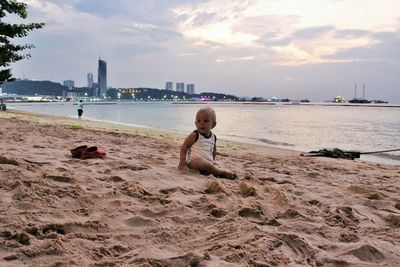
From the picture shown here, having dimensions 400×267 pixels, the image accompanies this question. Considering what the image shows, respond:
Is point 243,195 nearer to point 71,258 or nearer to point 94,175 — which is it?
point 94,175

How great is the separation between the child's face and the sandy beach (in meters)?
0.78

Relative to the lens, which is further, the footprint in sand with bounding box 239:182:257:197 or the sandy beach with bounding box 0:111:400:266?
the footprint in sand with bounding box 239:182:257:197

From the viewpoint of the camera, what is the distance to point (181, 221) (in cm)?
266

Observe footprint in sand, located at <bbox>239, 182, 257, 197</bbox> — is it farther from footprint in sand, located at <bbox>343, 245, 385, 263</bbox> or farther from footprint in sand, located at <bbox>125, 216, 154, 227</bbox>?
footprint in sand, located at <bbox>343, 245, 385, 263</bbox>

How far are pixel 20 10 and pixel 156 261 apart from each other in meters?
6.62

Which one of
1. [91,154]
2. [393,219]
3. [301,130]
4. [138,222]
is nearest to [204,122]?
[91,154]

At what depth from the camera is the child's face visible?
4.86 m

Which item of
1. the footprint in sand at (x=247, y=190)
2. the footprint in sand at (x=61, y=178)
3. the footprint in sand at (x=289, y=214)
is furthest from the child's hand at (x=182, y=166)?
the footprint in sand at (x=289, y=214)

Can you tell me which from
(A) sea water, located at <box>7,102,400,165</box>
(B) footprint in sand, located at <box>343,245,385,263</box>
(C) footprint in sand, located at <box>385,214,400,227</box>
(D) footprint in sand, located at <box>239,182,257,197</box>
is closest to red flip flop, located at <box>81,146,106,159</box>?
(D) footprint in sand, located at <box>239,182,257,197</box>

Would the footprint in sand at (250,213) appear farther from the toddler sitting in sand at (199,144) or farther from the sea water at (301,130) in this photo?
the sea water at (301,130)

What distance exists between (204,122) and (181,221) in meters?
2.37

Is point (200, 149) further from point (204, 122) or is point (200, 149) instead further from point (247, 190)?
point (247, 190)

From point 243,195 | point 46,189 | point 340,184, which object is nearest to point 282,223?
point 243,195

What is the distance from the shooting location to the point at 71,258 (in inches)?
75.9
